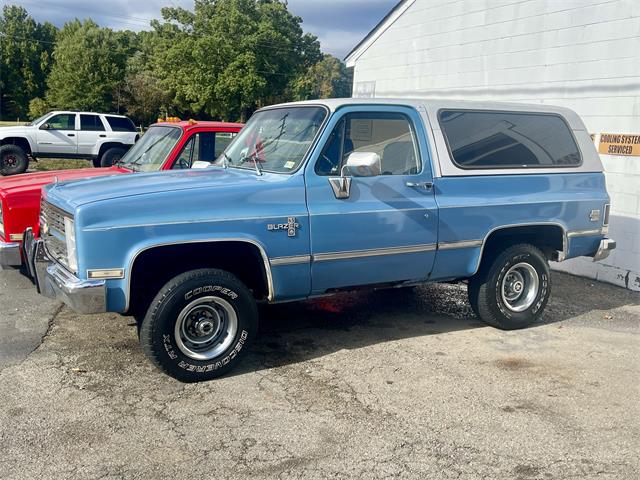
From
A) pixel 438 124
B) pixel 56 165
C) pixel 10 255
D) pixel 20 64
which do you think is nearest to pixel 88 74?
pixel 20 64

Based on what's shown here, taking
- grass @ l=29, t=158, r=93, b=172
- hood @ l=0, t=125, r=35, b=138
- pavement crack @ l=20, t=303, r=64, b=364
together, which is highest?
hood @ l=0, t=125, r=35, b=138

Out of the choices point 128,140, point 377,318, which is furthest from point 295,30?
point 377,318

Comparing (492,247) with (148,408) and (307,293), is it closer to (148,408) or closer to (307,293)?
(307,293)

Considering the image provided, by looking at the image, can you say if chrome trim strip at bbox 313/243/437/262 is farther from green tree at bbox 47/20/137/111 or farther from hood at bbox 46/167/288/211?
green tree at bbox 47/20/137/111

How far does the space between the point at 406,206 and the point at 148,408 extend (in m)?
2.49

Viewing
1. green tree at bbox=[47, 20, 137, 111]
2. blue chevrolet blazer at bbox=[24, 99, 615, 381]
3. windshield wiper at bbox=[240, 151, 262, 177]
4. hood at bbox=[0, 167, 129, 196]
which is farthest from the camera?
green tree at bbox=[47, 20, 137, 111]

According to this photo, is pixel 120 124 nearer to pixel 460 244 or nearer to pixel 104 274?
pixel 460 244

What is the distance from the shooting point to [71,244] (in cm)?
407

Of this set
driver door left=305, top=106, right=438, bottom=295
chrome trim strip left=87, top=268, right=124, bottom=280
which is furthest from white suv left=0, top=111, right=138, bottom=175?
chrome trim strip left=87, top=268, right=124, bottom=280

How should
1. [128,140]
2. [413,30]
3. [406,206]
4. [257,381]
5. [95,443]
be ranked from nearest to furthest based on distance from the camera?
[95,443] → [257,381] → [406,206] → [413,30] → [128,140]

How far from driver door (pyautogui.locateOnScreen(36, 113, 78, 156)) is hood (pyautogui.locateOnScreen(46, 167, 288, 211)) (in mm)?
13933

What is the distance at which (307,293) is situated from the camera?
470 centimetres

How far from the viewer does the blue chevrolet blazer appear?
4117 mm

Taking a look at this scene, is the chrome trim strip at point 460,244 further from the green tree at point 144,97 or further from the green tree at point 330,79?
the green tree at point 330,79
